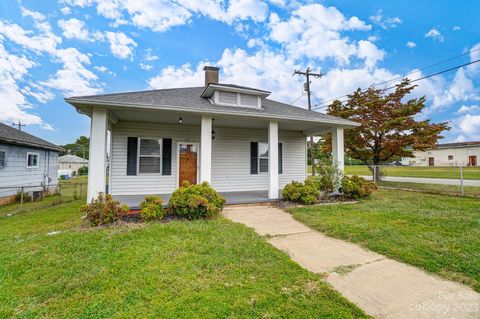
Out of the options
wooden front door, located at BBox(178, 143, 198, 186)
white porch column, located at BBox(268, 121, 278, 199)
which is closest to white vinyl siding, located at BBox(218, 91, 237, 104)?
white porch column, located at BBox(268, 121, 278, 199)

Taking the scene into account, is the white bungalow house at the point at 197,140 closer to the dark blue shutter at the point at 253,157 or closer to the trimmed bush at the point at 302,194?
the dark blue shutter at the point at 253,157

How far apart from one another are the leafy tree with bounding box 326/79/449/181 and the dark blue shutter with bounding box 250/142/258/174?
616 centimetres

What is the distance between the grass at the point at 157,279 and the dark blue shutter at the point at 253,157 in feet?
17.7

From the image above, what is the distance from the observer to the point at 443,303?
7.20 ft

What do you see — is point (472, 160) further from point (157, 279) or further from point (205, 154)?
point (157, 279)

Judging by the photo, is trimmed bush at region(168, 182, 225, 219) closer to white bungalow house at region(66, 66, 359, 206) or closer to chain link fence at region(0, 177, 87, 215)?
white bungalow house at region(66, 66, 359, 206)

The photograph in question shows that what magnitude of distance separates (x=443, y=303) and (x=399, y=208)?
5.05m

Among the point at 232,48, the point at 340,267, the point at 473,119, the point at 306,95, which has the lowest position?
the point at 340,267

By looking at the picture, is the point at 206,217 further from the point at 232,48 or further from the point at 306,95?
the point at 306,95

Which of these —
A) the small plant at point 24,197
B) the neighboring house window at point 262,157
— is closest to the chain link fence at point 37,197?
the small plant at point 24,197

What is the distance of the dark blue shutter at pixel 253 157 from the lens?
9523 mm

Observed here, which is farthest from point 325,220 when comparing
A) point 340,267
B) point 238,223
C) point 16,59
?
point 16,59

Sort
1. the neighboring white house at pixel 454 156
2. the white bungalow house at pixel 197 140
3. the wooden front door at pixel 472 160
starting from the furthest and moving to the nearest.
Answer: the neighboring white house at pixel 454 156, the wooden front door at pixel 472 160, the white bungalow house at pixel 197 140

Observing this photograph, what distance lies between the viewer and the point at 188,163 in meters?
8.62
